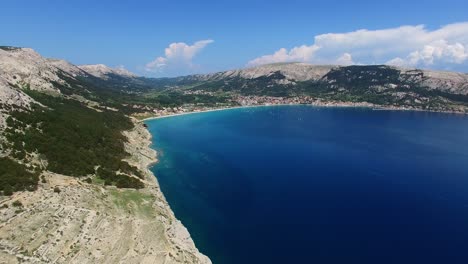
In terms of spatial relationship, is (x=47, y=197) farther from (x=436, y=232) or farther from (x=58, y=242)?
(x=436, y=232)

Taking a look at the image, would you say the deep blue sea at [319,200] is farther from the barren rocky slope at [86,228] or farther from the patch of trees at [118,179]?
the patch of trees at [118,179]

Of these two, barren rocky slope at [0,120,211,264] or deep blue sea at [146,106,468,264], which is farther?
deep blue sea at [146,106,468,264]

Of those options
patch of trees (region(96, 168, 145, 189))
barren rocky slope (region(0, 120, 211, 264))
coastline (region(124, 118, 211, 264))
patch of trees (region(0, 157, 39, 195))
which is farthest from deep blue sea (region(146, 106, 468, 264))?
patch of trees (region(0, 157, 39, 195))

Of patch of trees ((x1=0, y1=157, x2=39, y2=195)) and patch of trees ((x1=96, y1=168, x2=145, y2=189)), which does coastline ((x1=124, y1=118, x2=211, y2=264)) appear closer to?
patch of trees ((x1=96, y1=168, x2=145, y2=189))

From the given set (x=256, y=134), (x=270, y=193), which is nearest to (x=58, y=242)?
(x=270, y=193)

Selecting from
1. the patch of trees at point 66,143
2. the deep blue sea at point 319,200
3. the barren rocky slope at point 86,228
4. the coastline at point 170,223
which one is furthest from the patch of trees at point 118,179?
the deep blue sea at point 319,200

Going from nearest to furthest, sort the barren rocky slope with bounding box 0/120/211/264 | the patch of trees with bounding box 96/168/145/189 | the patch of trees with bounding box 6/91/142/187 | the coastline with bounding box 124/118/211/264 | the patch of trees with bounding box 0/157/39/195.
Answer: the barren rocky slope with bounding box 0/120/211/264 → the coastline with bounding box 124/118/211/264 → the patch of trees with bounding box 0/157/39/195 → the patch of trees with bounding box 6/91/142/187 → the patch of trees with bounding box 96/168/145/189

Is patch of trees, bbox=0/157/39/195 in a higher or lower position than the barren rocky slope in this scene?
higher

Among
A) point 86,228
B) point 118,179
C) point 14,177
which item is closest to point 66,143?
point 118,179

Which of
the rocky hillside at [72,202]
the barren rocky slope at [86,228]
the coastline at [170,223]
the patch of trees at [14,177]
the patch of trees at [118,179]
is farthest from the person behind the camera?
the patch of trees at [118,179]

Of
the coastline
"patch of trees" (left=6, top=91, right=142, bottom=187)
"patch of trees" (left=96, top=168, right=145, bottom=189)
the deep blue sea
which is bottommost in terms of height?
the deep blue sea
